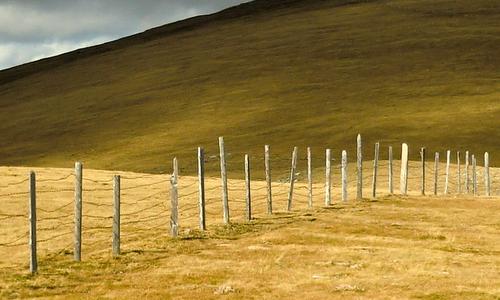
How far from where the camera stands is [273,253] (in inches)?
841

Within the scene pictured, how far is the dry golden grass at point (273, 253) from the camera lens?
17.2m

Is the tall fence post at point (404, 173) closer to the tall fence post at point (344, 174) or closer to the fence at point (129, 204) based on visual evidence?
the fence at point (129, 204)

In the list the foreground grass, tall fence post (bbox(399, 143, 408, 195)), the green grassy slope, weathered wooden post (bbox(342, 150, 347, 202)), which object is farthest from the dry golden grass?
the green grassy slope

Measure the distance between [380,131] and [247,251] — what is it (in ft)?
176

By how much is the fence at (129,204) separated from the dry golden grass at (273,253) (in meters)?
0.15

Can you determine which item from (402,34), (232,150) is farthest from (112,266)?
(402,34)

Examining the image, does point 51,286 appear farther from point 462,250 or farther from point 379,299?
point 462,250

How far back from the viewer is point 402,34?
4614 inches

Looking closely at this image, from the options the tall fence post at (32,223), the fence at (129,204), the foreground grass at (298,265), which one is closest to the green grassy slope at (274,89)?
the fence at (129,204)

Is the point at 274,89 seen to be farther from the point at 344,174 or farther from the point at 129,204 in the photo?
the point at 344,174

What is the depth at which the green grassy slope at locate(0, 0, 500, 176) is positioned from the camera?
7594 cm

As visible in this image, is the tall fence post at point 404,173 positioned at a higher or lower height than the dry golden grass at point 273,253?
higher

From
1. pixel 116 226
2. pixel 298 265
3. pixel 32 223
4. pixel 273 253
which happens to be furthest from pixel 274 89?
pixel 32 223

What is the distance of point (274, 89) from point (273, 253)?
76150mm
